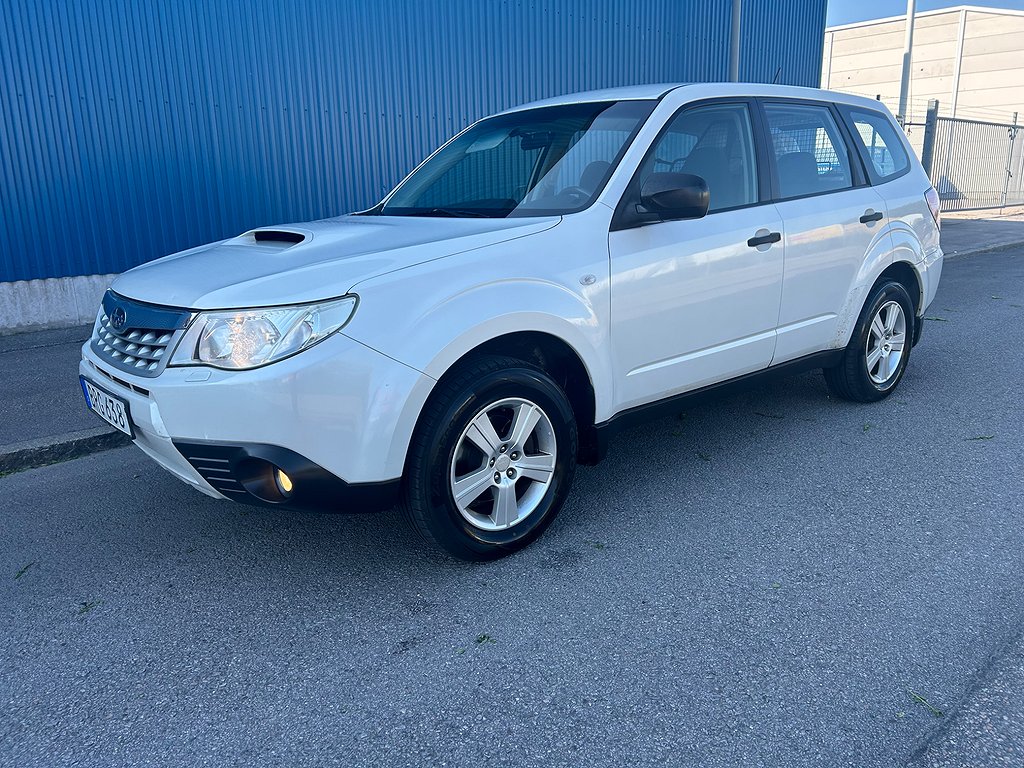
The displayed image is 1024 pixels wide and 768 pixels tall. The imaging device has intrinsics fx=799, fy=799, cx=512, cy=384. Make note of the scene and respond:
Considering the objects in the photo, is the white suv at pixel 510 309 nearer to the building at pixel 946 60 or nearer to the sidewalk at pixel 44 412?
the sidewalk at pixel 44 412

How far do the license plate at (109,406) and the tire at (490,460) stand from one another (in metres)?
1.08

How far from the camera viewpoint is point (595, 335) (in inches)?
129

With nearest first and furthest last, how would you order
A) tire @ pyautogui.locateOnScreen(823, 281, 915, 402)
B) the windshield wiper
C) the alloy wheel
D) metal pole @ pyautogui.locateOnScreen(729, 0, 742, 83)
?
the alloy wheel
the windshield wiper
tire @ pyautogui.locateOnScreen(823, 281, 915, 402)
metal pole @ pyautogui.locateOnScreen(729, 0, 742, 83)

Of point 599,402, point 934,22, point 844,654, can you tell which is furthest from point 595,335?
point 934,22

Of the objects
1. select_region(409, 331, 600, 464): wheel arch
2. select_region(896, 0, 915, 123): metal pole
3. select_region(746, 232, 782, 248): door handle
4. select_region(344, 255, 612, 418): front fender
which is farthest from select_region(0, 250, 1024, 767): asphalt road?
select_region(896, 0, 915, 123): metal pole

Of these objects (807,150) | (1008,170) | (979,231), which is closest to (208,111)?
(807,150)

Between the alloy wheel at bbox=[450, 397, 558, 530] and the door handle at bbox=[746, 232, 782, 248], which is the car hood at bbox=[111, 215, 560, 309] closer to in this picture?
the alloy wheel at bbox=[450, 397, 558, 530]

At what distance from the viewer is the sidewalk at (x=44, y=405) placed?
4500 mm

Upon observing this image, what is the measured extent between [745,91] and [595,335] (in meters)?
1.81

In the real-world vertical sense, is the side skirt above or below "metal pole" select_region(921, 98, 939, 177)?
below

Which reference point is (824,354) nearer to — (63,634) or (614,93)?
(614,93)

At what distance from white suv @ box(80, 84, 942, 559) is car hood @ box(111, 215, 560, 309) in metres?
0.01

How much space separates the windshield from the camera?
11.5 ft

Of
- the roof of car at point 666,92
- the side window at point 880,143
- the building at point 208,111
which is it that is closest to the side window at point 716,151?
the roof of car at point 666,92
